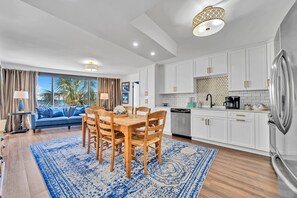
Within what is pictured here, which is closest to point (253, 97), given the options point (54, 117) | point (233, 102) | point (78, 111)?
point (233, 102)

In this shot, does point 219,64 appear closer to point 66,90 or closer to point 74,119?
point 74,119

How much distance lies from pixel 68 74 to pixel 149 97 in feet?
13.0

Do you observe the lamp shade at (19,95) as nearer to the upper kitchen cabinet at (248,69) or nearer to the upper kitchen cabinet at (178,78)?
the upper kitchen cabinet at (178,78)

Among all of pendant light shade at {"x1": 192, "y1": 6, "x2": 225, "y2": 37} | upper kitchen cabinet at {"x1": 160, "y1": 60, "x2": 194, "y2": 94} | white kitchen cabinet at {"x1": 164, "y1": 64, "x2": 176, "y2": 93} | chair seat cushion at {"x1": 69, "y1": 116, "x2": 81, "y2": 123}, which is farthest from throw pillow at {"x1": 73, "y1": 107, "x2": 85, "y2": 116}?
pendant light shade at {"x1": 192, "y1": 6, "x2": 225, "y2": 37}

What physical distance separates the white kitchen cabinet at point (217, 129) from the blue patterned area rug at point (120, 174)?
17.8 inches

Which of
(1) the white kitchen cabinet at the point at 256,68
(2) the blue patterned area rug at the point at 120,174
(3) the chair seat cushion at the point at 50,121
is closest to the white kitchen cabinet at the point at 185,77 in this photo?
(1) the white kitchen cabinet at the point at 256,68

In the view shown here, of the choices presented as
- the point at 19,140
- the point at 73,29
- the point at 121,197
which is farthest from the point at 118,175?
the point at 19,140

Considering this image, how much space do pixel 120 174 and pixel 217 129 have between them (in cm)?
247

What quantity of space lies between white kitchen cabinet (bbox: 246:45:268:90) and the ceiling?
327 mm

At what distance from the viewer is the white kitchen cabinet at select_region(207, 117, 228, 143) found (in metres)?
3.05

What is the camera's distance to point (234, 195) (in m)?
1.54

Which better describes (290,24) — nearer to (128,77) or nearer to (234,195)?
(234,195)

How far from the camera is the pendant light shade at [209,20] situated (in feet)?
4.97

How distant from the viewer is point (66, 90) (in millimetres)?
5965
